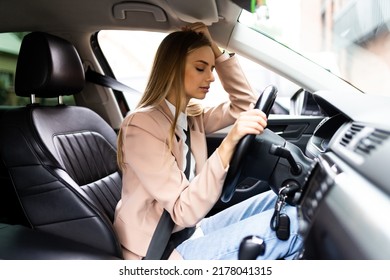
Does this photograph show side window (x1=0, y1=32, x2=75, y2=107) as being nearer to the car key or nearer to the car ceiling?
the car ceiling

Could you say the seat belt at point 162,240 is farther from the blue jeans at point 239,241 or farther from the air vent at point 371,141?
the air vent at point 371,141

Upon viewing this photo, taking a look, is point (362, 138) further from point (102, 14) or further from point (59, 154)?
point (102, 14)

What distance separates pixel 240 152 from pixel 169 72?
29cm

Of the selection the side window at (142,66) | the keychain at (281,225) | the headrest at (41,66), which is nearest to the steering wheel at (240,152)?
the keychain at (281,225)

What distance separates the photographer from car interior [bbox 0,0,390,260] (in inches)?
28.5

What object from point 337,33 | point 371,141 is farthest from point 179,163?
point 337,33

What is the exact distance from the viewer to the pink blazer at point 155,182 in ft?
3.16

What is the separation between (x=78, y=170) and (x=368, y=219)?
93 cm

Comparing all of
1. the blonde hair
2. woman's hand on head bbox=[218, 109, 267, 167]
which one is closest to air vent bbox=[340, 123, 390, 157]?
woman's hand on head bbox=[218, 109, 267, 167]

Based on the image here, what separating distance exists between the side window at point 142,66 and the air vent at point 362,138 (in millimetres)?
468

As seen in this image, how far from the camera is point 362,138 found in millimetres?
792

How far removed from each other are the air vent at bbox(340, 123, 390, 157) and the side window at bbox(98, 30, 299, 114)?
47 centimetres

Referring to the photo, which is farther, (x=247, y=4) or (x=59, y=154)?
(x=247, y=4)
